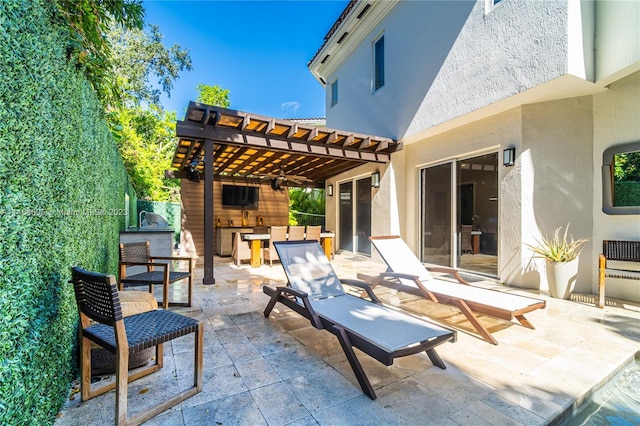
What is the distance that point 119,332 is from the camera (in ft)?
5.73

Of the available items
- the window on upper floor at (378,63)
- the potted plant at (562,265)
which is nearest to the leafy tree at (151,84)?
the window on upper floor at (378,63)

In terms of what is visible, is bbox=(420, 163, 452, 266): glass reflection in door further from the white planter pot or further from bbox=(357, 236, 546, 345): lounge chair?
bbox=(357, 236, 546, 345): lounge chair

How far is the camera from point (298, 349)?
3.00 meters

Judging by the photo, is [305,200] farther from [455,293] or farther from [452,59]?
[455,293]

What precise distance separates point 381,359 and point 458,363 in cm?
106

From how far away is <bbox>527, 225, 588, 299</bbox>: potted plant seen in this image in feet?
15.6

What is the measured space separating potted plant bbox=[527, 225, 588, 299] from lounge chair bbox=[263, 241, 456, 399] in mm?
3425

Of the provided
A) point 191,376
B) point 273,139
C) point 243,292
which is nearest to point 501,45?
point 273,139

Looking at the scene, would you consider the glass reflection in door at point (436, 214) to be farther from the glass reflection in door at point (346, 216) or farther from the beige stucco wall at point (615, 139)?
the glass reflection in door at point (346, 216)

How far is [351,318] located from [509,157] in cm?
468

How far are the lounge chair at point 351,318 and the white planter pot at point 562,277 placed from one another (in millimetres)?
3415

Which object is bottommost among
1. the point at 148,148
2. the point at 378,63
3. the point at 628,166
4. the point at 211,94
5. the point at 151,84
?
the point at 628,166

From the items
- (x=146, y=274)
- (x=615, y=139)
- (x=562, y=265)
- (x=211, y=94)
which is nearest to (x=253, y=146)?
(x=146, y=274)

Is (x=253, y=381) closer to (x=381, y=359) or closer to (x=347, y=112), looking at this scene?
(x=381, y=359)
